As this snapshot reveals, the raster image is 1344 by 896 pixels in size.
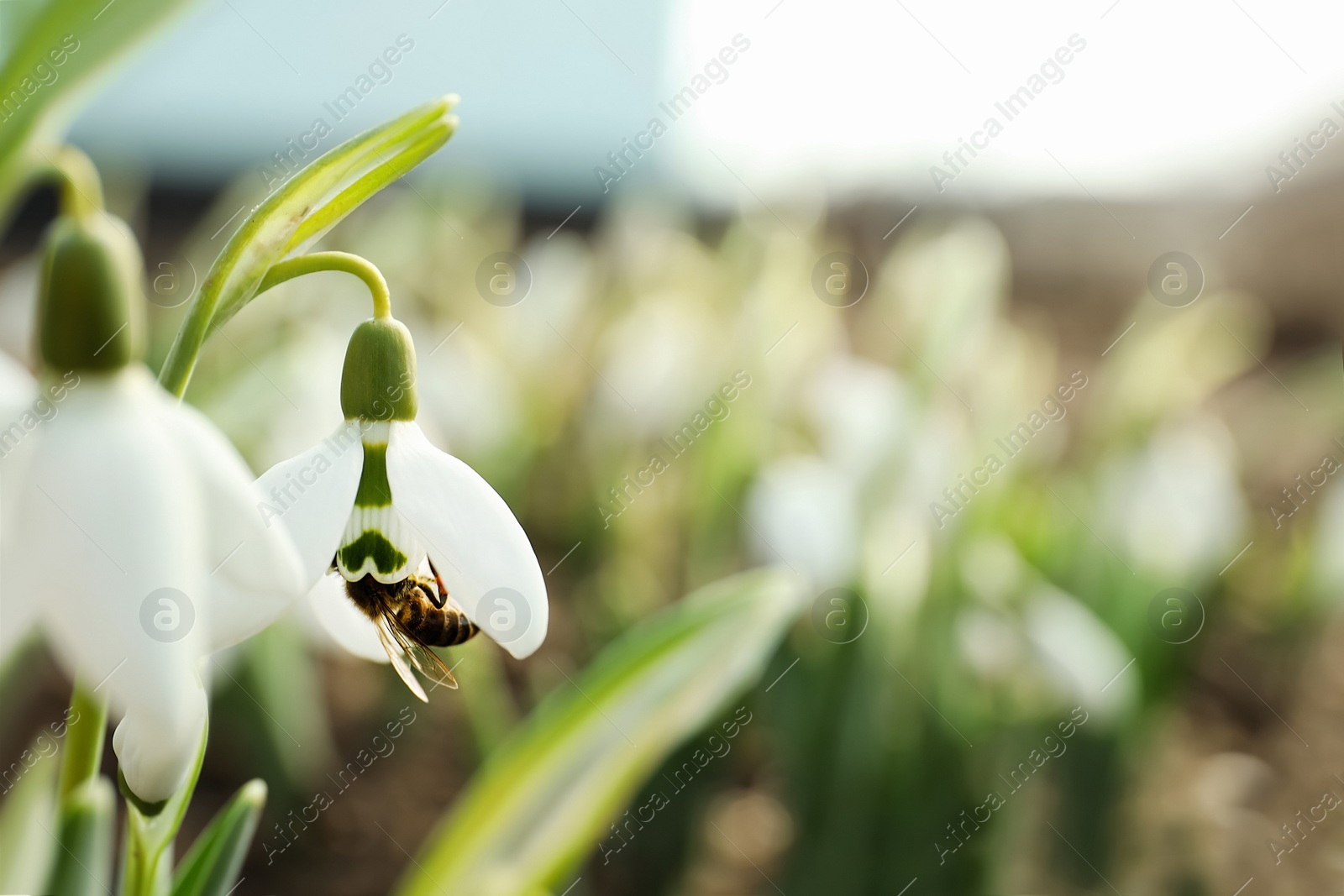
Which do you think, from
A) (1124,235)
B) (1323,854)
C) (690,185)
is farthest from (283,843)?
(1124,235)

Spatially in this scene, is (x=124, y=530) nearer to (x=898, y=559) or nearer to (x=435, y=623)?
(x=435, y=623)

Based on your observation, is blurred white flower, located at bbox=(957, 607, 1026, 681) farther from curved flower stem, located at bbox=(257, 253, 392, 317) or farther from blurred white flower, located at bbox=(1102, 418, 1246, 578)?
curved flower stem, located at bbox=(257, 253, 392, 317)

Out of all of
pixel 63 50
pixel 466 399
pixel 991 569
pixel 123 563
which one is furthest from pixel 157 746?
pixel 466 399

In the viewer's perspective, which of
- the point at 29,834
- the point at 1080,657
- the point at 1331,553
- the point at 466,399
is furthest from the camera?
the point at 466,399

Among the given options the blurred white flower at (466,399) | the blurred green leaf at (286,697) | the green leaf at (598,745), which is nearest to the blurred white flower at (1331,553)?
the green leaf at (598,745)

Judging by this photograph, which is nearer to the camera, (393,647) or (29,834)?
(393,647)

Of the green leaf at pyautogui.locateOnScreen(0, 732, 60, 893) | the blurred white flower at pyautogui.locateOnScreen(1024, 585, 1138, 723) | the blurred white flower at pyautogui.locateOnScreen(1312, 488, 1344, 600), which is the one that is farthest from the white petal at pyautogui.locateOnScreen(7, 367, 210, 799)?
the blurred white flower at pyautogui.locateOnScreen(1312, 488, 1344, 600)
